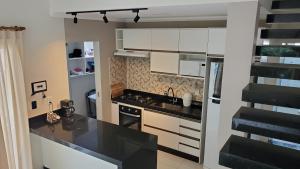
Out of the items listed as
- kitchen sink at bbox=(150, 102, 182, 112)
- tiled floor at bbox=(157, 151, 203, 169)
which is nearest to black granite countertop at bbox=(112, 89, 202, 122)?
kitchen sink at bbox=(150, 102, 182, 112)

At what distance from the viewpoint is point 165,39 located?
159 inches

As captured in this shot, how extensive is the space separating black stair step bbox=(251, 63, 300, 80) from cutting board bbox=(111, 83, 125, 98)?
3.41 metres

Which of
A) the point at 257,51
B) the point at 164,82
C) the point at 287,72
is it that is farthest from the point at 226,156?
the point at 164,82

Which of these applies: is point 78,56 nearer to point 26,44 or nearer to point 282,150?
point 26,44

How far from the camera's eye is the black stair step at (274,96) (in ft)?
4.80

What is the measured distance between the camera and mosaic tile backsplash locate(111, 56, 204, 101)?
171 inches

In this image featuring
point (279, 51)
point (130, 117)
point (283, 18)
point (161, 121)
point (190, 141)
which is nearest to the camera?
point (279, 51)

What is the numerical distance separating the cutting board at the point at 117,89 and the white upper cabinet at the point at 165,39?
1253 mm

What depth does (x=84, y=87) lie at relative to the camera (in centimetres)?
551

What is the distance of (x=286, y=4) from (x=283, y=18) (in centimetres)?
19

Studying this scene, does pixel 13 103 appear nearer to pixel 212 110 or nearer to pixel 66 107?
pixel 66 107

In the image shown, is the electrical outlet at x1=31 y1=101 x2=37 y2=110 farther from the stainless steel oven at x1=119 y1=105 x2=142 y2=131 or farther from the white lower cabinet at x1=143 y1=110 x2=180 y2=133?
the white lower cabinet at x1=143 y1=110 x2=180 y2=133

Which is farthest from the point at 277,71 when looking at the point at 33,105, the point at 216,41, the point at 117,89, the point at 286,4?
the point at 117,89

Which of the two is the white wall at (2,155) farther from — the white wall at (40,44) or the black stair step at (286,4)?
the black stair step at (286,4)
